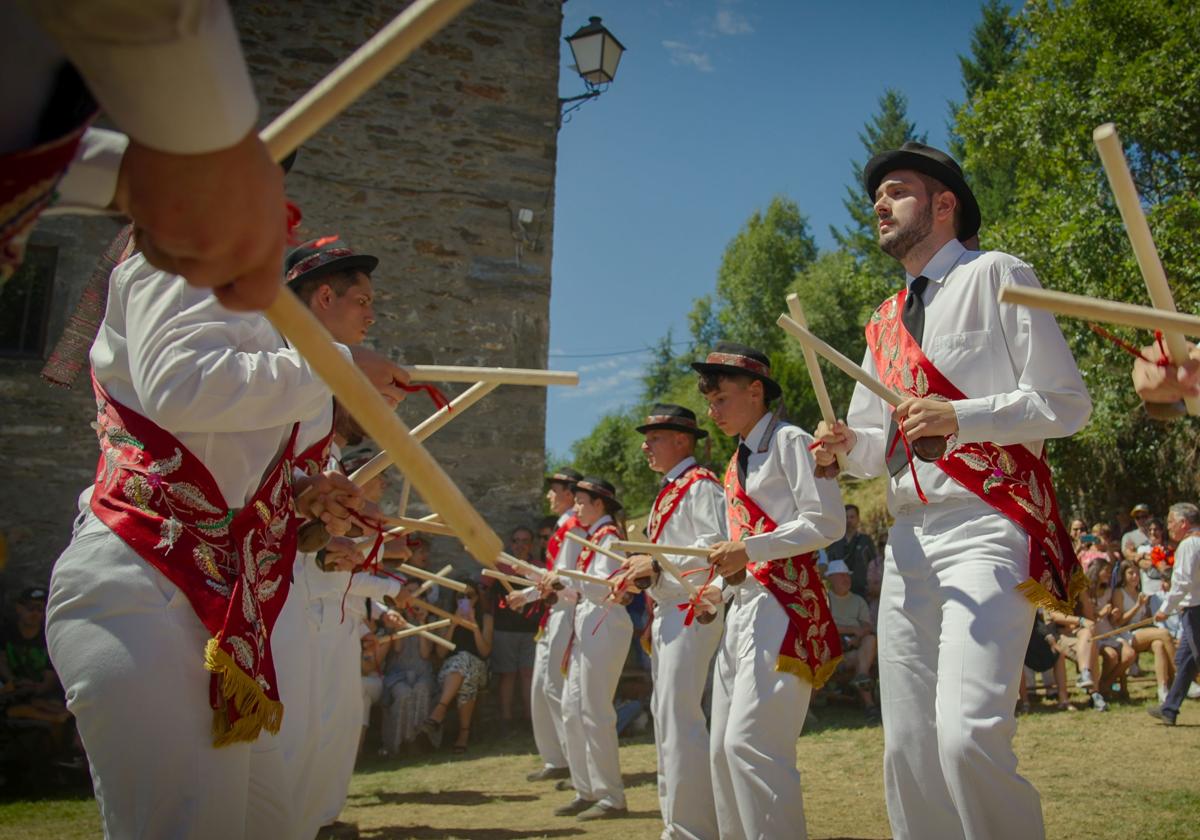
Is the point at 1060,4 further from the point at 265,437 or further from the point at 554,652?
the point at 265,437

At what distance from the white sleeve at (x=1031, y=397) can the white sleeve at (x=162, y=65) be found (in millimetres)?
2448

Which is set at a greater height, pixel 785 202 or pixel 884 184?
pixel 785 202

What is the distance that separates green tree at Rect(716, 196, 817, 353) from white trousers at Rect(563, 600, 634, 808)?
38569 mm

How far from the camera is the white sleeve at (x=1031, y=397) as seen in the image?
3135 mm

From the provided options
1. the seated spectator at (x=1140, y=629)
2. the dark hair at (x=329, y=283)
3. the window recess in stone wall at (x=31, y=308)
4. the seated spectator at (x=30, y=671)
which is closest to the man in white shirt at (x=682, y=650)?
the dark hair at (x=329, y=283)

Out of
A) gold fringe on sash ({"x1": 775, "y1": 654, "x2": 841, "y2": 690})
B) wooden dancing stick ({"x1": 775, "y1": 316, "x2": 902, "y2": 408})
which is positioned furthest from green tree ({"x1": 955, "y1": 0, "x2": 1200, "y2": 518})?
wooden dancing stick ({"x1": 775, "y1": 316, "x2": 902, "y2": 408})

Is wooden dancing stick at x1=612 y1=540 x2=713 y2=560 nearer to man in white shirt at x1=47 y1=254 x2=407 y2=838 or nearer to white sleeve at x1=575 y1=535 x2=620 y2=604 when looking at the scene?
man in white shirt at x1=47 y1=254 x2=407 y2=838

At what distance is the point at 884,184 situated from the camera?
12.7 ft

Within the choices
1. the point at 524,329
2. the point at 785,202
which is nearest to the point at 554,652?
the point at 524,329

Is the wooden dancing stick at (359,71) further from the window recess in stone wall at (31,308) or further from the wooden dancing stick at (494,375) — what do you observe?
the window recess in stone wall at (31,308)

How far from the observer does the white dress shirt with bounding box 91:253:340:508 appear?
7.38 ft

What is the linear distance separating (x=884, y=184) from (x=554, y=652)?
19.8 feet

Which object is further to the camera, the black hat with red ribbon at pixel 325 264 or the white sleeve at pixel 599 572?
the white sleeve at pixel 599 572

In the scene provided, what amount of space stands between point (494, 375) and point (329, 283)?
0.96m
